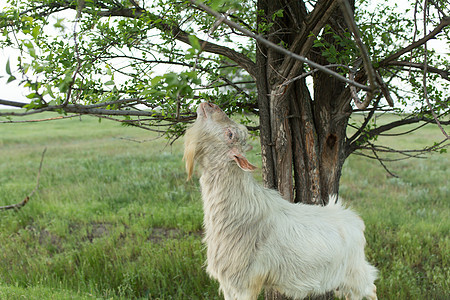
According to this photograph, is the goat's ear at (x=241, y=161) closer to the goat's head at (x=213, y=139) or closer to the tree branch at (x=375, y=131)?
the goat's head at (x=213, y=139)

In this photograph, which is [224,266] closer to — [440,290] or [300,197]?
[300,197]

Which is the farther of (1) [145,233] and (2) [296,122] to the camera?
(1) [145,233]

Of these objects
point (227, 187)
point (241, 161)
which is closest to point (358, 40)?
point (241, 161)

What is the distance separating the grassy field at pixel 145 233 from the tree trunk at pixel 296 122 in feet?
3.23

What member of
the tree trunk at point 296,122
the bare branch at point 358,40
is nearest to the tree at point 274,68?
the tree trunk at point 296,122

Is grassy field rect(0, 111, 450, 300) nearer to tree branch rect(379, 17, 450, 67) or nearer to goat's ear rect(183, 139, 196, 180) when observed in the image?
goat's ear rect(183, 139, 196, 180)

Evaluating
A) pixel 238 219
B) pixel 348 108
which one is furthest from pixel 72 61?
pixel 348 108

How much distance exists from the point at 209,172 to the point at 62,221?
584 cm

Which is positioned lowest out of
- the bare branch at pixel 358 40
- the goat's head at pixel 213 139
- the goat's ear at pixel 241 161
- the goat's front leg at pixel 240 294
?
the goat's front leg at pixel 240 294

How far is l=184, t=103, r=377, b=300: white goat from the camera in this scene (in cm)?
243

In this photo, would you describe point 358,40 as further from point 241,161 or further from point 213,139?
point 213,139

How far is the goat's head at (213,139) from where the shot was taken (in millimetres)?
2379

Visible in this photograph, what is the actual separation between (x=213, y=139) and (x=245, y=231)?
2.27 feet

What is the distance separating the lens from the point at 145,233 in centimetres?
671
